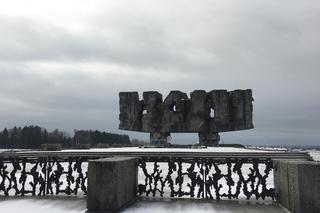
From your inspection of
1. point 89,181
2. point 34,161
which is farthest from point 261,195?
point 34,161

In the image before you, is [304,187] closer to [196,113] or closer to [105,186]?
[105,186]

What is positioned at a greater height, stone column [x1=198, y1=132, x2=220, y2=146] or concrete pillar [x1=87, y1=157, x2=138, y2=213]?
stone column [x1=198, y1=132, x2=220, y2=146]

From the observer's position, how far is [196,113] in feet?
90.6

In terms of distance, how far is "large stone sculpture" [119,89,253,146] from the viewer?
1083 inches

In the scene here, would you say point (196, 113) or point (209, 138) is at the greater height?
point (196, 113)

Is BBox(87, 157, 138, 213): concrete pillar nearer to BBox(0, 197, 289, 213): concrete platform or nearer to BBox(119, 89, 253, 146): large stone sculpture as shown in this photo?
BBox(0, 197, 289, 213): concrete platform

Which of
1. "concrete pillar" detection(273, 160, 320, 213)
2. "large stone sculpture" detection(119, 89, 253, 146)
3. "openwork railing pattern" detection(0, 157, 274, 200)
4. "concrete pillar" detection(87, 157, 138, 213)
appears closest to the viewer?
"concrete pillar" detection(273, 160, 320, 213)

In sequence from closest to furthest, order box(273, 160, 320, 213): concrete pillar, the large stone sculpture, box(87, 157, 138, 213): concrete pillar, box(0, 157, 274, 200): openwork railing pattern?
box(273, 160, 320, 213): concrete pillar < box(87, 157, 138, 213): concrete pillar < box(0, 157, 274, 200): openwork railing pattern < the large stone sculpture

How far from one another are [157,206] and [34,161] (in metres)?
3.39

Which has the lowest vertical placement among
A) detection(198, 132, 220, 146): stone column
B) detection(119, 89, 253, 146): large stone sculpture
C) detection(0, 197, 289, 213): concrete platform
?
detection(0, 197, 289, 213): concrete platform

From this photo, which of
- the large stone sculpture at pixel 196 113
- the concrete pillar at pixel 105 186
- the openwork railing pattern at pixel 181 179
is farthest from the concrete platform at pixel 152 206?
the large stone sculpture at pixel 196 113

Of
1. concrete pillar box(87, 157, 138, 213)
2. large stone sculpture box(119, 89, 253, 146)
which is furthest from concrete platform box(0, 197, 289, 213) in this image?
large stone sculpture box(119, 89, 253, 146)

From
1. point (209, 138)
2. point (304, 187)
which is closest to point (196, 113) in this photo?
point (209, 138)

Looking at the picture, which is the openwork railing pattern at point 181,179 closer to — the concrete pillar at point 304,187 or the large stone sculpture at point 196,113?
the concrete pillar at point 304,187
